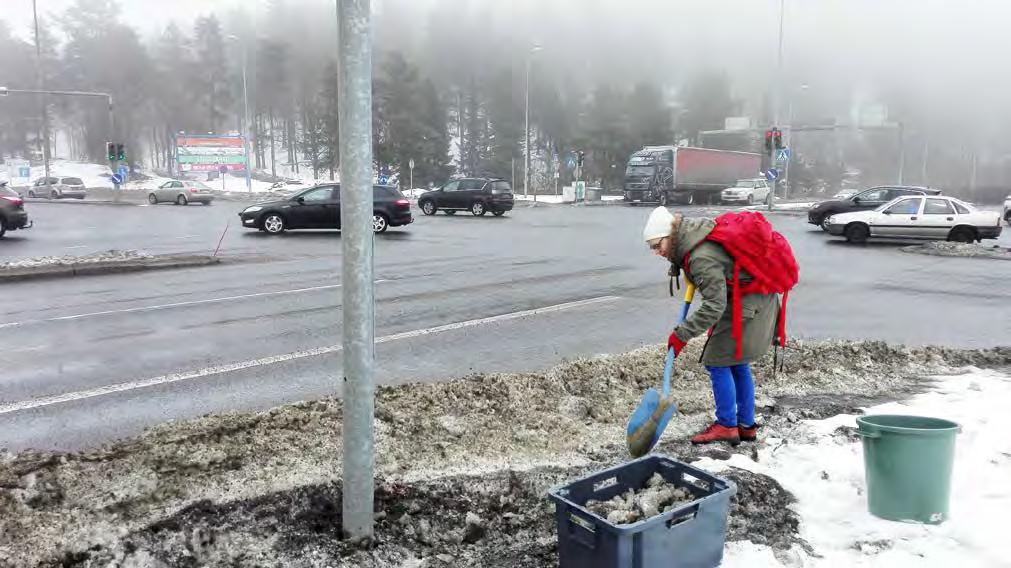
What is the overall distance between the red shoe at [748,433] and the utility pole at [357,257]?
8.03 feet

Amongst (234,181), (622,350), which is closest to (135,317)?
(622,350)

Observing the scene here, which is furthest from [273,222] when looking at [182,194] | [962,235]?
[182,194]

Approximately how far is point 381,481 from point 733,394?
2.18 m

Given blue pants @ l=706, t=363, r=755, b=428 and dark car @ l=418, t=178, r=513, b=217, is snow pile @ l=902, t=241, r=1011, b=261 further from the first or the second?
dark car @ l=418, t=178, r=513, b=217

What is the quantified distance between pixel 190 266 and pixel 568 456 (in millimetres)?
11735

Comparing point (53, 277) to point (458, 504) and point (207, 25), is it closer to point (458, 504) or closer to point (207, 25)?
point (458, 504)

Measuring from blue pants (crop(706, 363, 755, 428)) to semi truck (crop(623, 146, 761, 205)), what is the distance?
41.3 meters

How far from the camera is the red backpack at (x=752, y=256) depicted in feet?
13.5

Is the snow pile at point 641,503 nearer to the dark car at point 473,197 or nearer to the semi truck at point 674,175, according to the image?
the dark car at point 473,197

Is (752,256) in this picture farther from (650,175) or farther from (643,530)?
(650,175)

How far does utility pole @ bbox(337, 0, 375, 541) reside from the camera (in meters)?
2.86

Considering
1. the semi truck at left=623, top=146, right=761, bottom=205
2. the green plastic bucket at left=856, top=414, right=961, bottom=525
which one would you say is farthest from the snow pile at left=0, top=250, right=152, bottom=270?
the semi truck at left=623, top=146, right=761, bottom=205

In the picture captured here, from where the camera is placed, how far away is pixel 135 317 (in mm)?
9188

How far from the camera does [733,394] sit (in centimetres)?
462
